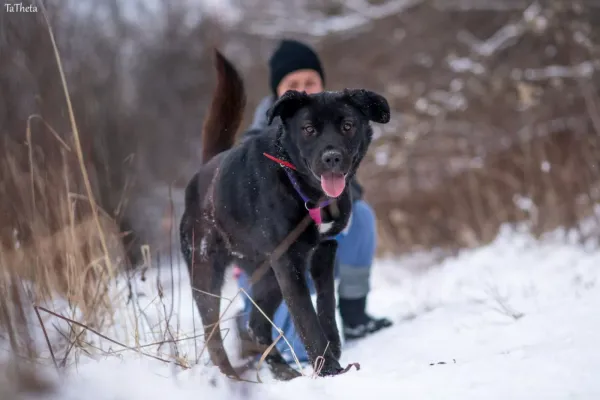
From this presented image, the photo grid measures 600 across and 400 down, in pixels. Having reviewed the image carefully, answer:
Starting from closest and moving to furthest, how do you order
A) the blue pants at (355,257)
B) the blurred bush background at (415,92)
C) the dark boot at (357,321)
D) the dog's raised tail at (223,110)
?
the dog's raised tail at (223,110)
the dark boot at (357,321)
the blue pants at (355,257)
the blurred bush background at (415,92)

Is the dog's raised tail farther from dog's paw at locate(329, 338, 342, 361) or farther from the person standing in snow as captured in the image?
dog's paw at locate(329, 338, 342, 361)

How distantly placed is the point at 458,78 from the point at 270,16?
9.50 ft

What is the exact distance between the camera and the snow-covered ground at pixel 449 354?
1.37 metres

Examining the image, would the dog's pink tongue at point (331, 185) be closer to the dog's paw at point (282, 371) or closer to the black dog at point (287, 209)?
the black dog at point (287, 209)

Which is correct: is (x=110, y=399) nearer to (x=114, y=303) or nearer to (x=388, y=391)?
(x=388, y=391)

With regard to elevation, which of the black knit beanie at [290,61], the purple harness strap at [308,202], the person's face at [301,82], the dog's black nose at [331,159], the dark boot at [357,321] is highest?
the black knit beanie at [290,61]

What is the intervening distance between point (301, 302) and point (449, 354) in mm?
539

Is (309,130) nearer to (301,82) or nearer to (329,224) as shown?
(329,224)

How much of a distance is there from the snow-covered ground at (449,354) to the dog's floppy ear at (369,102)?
2.91ft

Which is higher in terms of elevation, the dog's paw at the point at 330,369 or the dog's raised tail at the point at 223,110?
the dog's raised tail at the point at 223,110

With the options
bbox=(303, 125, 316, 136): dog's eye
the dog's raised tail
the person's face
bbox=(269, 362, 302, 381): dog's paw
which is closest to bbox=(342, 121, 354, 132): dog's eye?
bbox=(303, 125, 316, 136): dog's eye

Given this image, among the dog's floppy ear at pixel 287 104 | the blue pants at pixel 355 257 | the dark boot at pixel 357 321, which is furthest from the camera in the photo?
the blue pants at pixel 355 257

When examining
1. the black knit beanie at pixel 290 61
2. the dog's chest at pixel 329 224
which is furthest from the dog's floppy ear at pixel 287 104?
the black knit beanie at pixel 290 61

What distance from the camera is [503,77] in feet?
22.3
